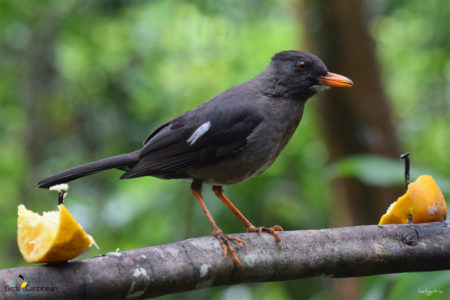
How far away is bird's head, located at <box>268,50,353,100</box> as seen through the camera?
3793mm

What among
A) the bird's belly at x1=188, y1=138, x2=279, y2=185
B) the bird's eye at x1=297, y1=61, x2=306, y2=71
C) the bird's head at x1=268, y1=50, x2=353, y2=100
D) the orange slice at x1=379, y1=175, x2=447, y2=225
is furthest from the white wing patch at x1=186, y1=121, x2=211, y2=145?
the orange slice at x1=379, y1=175, x2=447, y2=225

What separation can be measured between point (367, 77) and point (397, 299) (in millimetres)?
3513

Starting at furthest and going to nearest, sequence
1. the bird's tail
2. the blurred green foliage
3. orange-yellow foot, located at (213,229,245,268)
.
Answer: the blurred green foliage → the bird's tail → orange-yellow foot, located at (213,229,245,268)

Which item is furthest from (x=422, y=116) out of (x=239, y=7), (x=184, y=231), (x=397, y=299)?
(x=397, y=299)

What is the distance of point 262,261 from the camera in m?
2.77

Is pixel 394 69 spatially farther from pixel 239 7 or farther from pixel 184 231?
pixel 184 231

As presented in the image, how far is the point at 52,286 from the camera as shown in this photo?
221cm

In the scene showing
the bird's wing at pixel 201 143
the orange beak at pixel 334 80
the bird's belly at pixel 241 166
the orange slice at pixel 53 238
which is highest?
the orange beak at pixel 334 80

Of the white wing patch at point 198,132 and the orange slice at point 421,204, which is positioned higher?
the white wing patch at point 198,132

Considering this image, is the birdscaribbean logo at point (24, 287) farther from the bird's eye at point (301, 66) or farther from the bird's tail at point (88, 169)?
the bird's eye at point (301, 66)

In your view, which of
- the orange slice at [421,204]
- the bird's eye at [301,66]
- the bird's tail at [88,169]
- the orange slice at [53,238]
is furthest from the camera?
the bird's eye at [301,66]

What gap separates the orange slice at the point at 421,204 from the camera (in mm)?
2871

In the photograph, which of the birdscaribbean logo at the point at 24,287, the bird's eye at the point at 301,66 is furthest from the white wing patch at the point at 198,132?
the birdscaribbean logo at the point at 24,287

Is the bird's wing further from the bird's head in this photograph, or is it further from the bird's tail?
the bird's head
